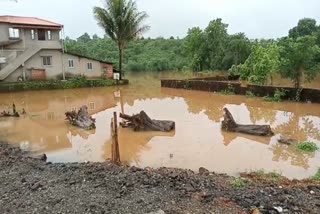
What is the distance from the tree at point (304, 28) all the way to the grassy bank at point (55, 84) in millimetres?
30399

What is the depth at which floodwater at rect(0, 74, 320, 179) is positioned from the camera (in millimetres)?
10828

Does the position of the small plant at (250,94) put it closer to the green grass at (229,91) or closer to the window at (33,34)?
the green grass at (229,91)

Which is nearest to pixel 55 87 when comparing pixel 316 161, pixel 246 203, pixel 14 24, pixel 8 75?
pixel 8 75

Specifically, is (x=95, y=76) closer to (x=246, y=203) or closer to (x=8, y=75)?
(x=8, y=75)

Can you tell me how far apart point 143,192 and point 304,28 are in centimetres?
4991

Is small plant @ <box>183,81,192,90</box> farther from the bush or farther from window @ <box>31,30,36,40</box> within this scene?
window @ <box>31,30,36,40</box>

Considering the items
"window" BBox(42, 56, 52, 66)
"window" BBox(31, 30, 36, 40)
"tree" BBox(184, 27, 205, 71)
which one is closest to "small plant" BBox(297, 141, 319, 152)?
"window" BBox(42, 56, 52, 66)

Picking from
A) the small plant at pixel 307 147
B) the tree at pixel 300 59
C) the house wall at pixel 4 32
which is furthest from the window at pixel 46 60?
the small plant at pixel 307 147

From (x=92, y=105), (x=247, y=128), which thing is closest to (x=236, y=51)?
(x=92, y=105)

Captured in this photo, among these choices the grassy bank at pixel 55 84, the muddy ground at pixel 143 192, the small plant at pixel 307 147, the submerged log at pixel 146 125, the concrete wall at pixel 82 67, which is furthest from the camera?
the concrete wall at pixel 82 67

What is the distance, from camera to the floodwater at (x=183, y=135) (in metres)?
10.8

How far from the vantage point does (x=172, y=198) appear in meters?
6.79

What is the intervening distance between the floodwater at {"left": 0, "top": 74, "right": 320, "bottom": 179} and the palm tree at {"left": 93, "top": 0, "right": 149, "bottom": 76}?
33.7 ft

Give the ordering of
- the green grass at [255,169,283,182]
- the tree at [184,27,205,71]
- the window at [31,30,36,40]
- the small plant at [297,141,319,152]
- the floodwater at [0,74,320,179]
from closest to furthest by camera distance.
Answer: the green grass at [255,169,283,182] → the floodwater at [0,74,320,179] → the small plant at [297,141,319,152] → the window at [31,30,36,40] → the tree at [184,27,205,71]
